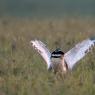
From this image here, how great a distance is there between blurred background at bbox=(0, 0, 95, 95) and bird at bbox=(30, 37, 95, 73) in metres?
0.09

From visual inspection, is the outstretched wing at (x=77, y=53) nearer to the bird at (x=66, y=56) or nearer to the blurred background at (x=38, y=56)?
the bird at (x=66, y=56)

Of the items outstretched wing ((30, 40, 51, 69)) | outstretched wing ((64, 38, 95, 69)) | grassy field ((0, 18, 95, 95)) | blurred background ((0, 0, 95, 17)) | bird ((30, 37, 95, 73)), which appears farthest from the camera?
blurred background ((0, 0, 95, 17))

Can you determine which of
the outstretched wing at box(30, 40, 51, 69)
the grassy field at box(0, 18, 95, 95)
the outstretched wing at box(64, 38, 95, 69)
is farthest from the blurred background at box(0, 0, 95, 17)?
A: the outstretched wing at box(64, 38, 95, 69)

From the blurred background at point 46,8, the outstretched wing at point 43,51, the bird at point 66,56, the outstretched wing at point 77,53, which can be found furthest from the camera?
the blurred background at point 46,8

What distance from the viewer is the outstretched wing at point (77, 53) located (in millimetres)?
9109

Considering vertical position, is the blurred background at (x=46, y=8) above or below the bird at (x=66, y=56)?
above

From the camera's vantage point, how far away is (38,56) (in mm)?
10203

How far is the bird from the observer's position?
28.7 ft

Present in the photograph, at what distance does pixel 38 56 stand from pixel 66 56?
1.16 m

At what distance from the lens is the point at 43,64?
9.66 meters

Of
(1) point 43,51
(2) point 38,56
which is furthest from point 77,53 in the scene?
(2) point 38,56

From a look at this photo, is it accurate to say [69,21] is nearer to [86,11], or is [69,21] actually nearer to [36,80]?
[86,11]

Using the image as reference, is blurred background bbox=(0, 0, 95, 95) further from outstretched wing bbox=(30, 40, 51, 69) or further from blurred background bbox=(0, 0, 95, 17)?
outstretched wing bbox=(30, 40, 51, 69)

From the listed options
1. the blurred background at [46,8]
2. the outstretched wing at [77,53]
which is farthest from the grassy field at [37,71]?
the blurred background at [46,8]
